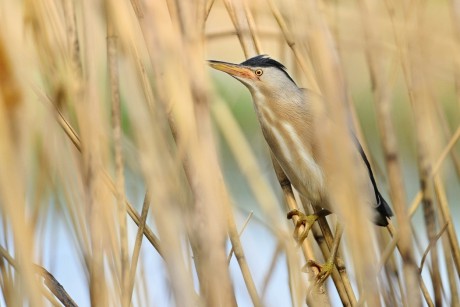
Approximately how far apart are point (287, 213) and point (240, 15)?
0.35 meters

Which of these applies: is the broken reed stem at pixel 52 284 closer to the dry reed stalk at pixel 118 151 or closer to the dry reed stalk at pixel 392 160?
the dry reed stalk at pixel 118 151

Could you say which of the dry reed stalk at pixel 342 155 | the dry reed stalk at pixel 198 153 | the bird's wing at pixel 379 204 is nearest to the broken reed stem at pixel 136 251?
the dry reed stalk at pixel 198 153

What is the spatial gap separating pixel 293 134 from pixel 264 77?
148mm

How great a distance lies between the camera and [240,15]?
1200 millimetres

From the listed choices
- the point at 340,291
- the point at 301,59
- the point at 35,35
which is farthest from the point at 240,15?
the point at 340,291

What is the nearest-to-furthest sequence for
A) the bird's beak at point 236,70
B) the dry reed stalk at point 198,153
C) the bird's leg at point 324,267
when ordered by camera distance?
the dry reed stalk at point 198,153 → the bird's leg at point 324,267 → the bird's beak at point 236,70

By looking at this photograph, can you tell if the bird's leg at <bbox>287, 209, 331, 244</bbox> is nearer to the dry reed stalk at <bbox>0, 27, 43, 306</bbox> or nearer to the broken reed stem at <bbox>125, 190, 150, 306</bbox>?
the broken reed stem at <bbox>125, 190, 150, 306</bbox>

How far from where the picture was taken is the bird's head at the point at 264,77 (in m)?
1.55

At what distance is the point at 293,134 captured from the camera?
1517 mm

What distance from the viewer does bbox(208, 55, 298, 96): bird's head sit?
1.55 meters

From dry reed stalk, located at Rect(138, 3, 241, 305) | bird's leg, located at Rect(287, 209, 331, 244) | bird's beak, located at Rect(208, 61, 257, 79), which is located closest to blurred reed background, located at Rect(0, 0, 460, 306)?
dry reed stalk, located at Rect(138, 3, 241, 305)

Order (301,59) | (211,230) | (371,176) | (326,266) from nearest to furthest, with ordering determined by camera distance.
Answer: (211,230)
(301,59)
(326,266)
(371,176)

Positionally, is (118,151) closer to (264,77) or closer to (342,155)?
(342,155)

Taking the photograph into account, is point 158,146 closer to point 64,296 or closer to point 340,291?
point 64,296
